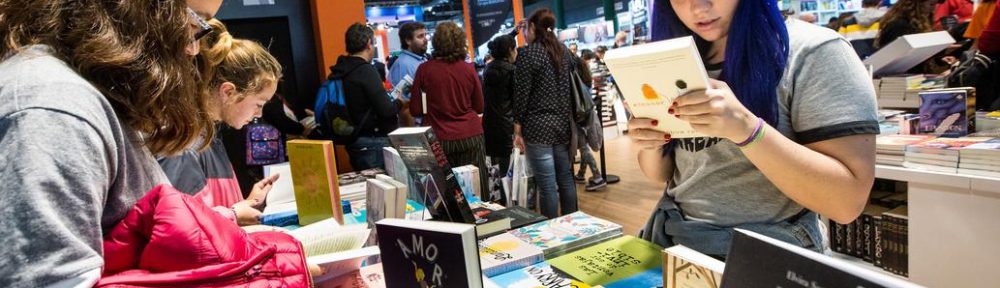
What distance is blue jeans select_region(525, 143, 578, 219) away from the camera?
381 centimetres

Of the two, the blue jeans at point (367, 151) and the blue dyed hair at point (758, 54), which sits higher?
the blue dyed hair at point (758, 54)

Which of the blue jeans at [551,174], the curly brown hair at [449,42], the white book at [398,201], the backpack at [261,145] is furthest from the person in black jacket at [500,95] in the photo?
the white book at [398,201]

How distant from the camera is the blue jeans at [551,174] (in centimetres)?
381

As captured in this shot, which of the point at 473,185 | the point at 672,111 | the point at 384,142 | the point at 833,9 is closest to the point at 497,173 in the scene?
the point at 384,142

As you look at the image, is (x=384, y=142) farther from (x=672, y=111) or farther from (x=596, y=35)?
(x=596, y=35)

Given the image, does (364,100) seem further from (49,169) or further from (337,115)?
(49,169)

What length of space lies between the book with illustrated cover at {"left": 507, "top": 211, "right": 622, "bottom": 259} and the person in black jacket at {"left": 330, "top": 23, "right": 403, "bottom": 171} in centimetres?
221

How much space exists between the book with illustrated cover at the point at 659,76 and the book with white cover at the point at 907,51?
281 cm

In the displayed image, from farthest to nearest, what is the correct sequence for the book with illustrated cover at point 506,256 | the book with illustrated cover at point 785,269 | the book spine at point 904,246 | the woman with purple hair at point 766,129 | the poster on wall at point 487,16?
the poster on wall at point 487,16 < the book spine at point 904,246 < the book with illustrated cover at point 506,256 < the woman with purple hair at point 766,129 < the book with illustrated cover at point 785,269

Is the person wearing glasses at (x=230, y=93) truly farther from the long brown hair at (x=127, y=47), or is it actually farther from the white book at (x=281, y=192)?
the long brown hair at (x=127, y=47)

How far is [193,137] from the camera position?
994 mm

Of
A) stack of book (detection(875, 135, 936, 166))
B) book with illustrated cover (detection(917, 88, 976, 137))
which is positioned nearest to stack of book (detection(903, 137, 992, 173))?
stack of book (detection(875, 135, 936, 166))

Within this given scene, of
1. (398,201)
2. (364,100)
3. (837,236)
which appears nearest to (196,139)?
(398,201)

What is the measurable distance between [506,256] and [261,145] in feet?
9.15
